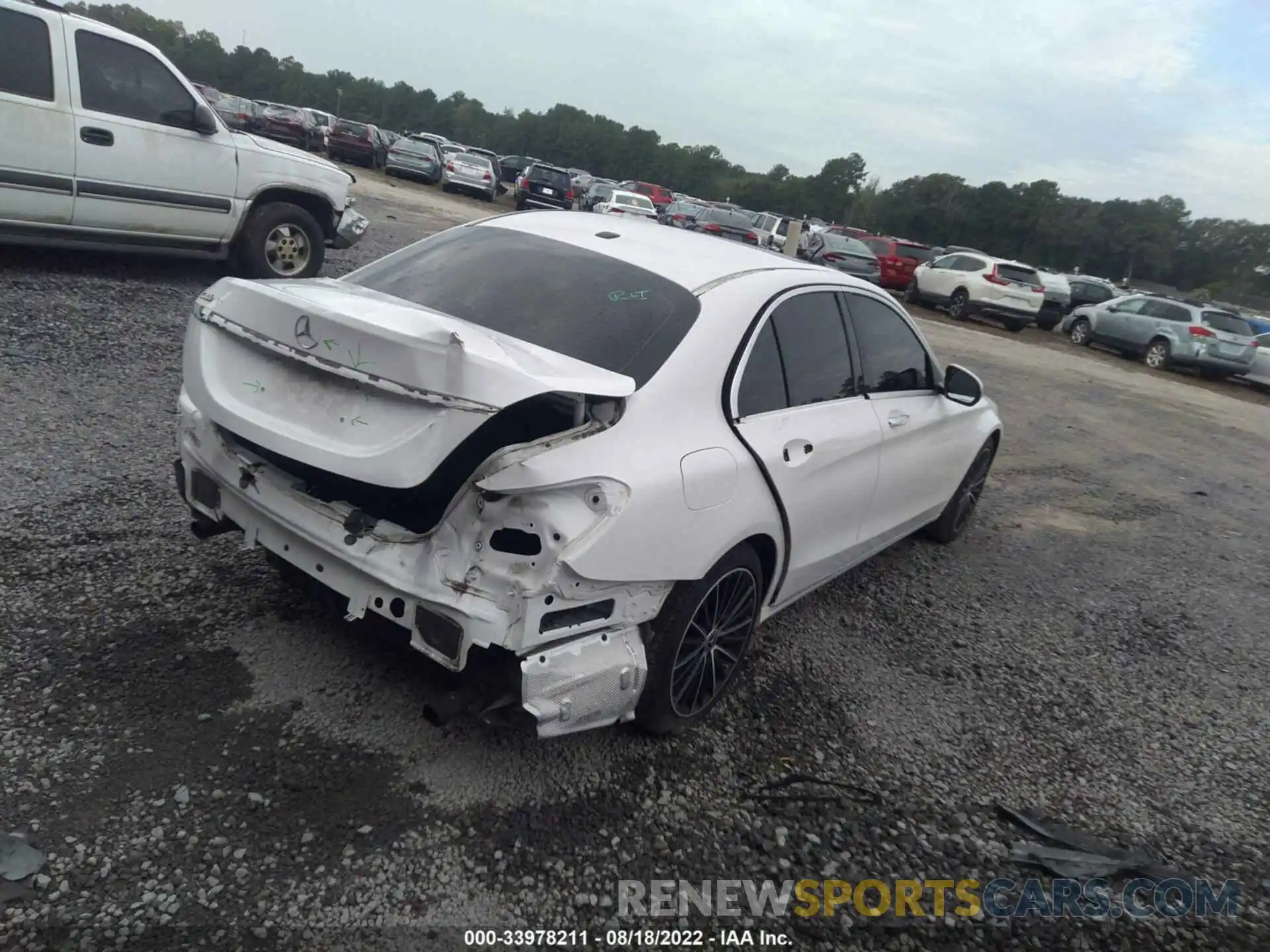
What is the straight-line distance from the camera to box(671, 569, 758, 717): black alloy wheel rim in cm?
304

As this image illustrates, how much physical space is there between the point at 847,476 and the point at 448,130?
102m

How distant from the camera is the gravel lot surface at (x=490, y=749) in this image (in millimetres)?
2350

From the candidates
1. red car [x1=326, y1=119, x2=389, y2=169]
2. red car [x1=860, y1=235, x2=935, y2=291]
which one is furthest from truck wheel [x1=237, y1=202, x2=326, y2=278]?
red car [x1=326, y1=119, x2=389, y2=169]

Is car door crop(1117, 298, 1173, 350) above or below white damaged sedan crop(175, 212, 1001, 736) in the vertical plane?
below

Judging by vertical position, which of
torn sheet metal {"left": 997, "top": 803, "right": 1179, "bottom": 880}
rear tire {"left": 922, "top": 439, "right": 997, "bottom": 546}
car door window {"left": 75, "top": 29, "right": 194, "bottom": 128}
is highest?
car door window {"left": 75, "top": 29, "right": 194, "bottom": 128}

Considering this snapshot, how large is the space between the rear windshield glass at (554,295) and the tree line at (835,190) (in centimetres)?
5835

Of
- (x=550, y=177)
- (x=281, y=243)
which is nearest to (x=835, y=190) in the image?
(x=550, y=177)

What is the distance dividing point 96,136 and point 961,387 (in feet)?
21.9

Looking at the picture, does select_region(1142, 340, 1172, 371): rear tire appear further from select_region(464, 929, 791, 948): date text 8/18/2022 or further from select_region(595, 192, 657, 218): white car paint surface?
select_region(464, 929, 791, 948): date text 8/18/2022

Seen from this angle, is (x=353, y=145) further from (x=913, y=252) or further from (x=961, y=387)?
(x=961, y=387)

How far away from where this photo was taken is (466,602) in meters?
2.46

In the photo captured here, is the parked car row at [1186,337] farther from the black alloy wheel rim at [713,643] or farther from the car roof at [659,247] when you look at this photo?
the black alloy wheel rim at [713,643]

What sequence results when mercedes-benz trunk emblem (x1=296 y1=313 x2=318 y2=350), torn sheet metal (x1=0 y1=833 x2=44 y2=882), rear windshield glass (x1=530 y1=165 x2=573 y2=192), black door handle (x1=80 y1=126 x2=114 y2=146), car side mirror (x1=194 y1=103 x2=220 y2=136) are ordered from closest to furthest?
torn sheet metal (x1=0 y1=833 x2=44 y2=882) < mercedes-benz trunk emblem (x1=296 y1=313 x2=318 y2=350) < black door handle (x1=80 y1=126 x2=114 y2=146) < car side mirror (x1=194 y1=103 x2=220 y2=136) < rear windshield glass (x1=530 y1=165 x2=573 y2=192)

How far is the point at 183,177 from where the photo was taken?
24.0ft
